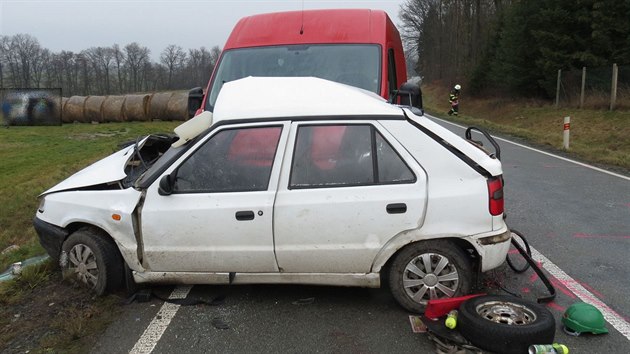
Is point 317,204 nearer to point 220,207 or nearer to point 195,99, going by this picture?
point 220,207

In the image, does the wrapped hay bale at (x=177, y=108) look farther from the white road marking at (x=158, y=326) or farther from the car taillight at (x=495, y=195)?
the car taillight at (x=495, y=195)

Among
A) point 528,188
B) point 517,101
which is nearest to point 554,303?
point 528,188

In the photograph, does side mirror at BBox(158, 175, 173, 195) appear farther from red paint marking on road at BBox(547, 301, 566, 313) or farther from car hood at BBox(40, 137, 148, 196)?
red paint marking on road at BBox(547, 301, 566, 313)

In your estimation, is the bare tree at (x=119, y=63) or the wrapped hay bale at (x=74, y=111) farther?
the bare tree at (x=119, y=63)

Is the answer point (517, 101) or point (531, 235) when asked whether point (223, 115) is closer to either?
point (531, 235)

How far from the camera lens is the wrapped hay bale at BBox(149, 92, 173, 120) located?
94.0 ft

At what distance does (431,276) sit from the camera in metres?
3.86

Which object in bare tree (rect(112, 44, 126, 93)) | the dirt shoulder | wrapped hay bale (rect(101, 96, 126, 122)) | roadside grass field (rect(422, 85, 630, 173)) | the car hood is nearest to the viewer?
the dirt shoulder

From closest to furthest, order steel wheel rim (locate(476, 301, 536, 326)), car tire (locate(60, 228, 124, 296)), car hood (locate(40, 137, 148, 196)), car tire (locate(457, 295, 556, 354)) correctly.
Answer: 1. car tire (locate(457, 295, 556, 354))
2. steel wheel rim (locate(476, 301, 536, 326))
3. car tire (locate(60, 228, 124, 296))
4. car hood (locate(40, 137, 148, 196))

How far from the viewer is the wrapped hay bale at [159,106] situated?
28655mm

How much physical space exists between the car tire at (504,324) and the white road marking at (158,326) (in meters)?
2.11

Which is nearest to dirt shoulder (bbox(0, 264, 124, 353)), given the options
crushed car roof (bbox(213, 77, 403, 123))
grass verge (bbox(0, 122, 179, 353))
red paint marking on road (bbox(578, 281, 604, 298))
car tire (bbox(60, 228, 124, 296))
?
grass verge (bbox(0, 122, 179, 353))

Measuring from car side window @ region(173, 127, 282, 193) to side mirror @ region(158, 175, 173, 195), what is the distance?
5 cm

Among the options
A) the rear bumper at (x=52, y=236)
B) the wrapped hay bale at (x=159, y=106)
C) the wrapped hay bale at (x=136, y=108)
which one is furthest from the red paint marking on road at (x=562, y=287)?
the wrapped hay bale at (x=136, y=108)
